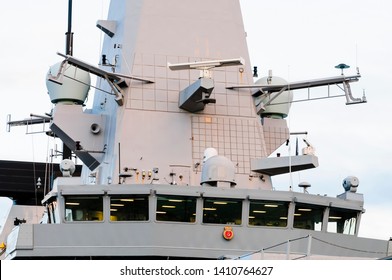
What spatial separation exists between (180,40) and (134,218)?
→ 6.83m

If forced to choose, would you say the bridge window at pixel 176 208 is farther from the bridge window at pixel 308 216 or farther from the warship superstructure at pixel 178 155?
the bridge window at pixel 308 216

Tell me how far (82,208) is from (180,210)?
250 cm

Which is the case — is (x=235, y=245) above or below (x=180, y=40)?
below

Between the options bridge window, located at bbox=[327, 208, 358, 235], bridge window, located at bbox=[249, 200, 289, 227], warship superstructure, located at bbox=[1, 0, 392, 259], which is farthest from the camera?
bridge window, located at bbox=[327, 208, 358, 235]

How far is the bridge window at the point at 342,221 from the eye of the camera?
28.3 metres

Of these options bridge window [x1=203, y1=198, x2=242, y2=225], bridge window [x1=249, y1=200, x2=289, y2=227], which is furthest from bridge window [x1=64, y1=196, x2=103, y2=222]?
bridge window [x1=249, y1=200, x2=289, y2=227]

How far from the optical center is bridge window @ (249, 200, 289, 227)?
89.4 feet

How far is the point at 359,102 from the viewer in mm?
30156

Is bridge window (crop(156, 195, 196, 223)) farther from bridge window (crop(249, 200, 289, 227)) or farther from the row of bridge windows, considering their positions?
bridge window (crop(249, 200, 289, 227))

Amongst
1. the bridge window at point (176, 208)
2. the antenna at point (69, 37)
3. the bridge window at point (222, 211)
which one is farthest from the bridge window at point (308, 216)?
the antenna at point (69, 37)

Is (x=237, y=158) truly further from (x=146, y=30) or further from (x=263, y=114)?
(x=146, y=30)

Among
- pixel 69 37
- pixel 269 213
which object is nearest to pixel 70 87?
pixel 269 213

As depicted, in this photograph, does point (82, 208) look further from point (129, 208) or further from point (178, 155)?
point (178, 155)
